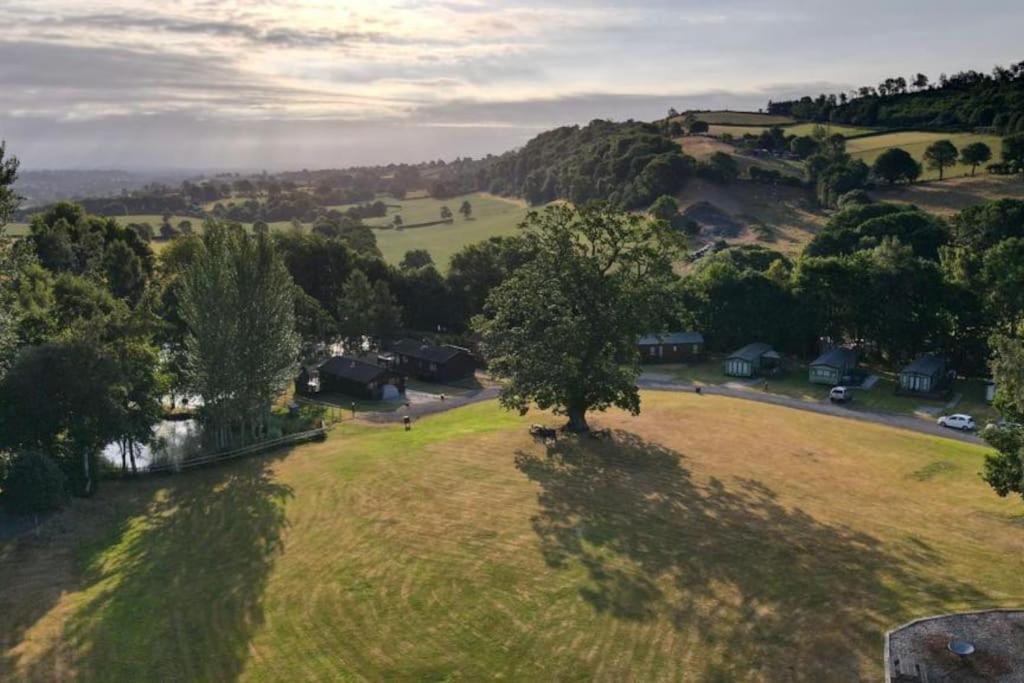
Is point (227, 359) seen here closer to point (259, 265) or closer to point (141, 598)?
point (259, 265)

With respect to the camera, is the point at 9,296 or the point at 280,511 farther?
the point at 9,296

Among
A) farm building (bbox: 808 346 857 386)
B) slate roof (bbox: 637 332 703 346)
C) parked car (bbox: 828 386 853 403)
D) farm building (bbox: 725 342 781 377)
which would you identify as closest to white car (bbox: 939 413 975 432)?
parked car (bbox: 828 386 853 403)

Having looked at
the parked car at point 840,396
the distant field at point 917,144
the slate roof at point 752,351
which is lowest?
the parked car at point 840,396

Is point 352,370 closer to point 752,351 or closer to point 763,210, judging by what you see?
point 752,351

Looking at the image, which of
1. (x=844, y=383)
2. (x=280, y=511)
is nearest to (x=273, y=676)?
(x=280, y=511)

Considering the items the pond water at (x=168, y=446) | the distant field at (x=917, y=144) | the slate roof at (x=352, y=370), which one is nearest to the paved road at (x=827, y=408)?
the slate roof at (x=352, y=370)

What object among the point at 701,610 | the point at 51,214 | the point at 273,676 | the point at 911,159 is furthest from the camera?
the point at 911,159

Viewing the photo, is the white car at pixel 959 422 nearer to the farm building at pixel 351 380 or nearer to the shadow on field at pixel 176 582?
the farm building at pixel 351 380
